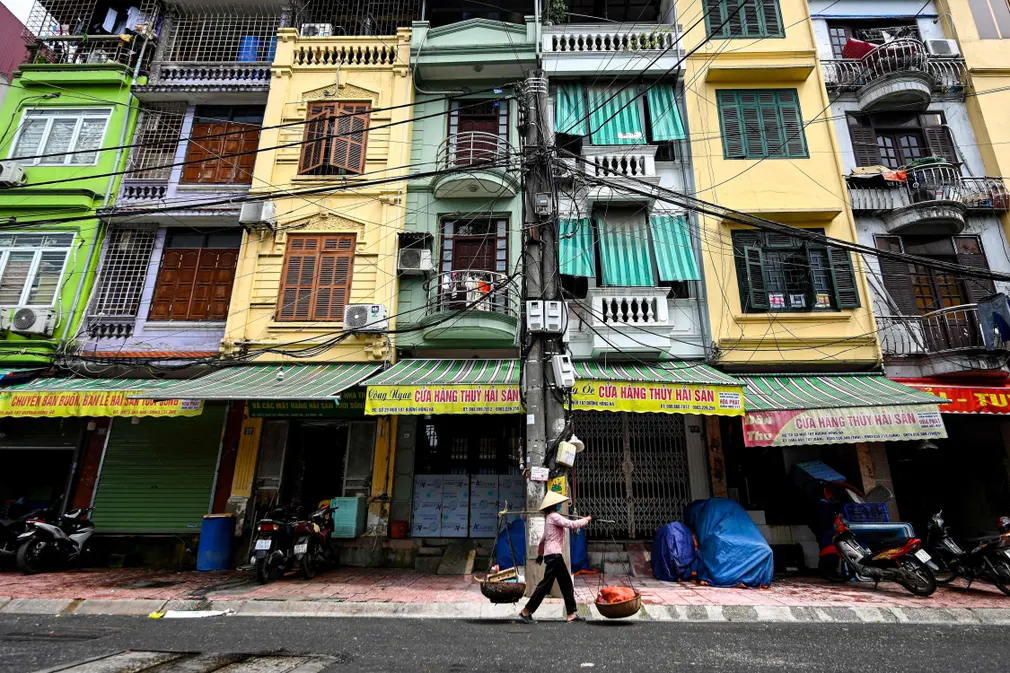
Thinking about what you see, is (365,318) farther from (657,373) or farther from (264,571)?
(657,373)

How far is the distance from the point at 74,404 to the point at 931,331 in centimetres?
1711

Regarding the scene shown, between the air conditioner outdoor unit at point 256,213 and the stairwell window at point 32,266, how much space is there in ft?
13.9

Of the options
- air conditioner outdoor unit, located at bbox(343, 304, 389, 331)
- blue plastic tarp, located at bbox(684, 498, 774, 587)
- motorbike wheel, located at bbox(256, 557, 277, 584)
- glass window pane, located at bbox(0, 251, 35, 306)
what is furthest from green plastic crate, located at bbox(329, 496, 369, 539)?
glass window pane, located at bbox(0, 251, 35, 306)

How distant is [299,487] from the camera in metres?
11.6

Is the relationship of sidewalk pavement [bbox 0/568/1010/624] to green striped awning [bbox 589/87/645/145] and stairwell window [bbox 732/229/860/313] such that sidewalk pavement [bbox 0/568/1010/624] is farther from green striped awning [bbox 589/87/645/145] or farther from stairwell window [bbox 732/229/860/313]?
green striped awning [bbox 589/87/645/145]

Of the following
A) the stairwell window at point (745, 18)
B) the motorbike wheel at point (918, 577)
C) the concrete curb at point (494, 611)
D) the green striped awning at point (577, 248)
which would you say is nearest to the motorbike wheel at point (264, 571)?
A: the concrete curb at point (494, 611)

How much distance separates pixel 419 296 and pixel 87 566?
852cm

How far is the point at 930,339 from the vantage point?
10.8 meters

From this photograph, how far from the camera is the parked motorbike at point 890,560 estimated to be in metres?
7.53

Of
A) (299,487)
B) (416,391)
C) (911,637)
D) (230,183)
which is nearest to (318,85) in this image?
(230,183)

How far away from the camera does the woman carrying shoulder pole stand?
239 inches

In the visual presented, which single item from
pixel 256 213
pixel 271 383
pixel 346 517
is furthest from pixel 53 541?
pixel 256 213

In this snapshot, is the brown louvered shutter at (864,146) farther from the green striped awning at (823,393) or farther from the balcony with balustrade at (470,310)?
the balcony with balustrade at (470,310)

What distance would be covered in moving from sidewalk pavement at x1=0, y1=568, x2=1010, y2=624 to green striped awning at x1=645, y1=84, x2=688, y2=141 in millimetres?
9469
